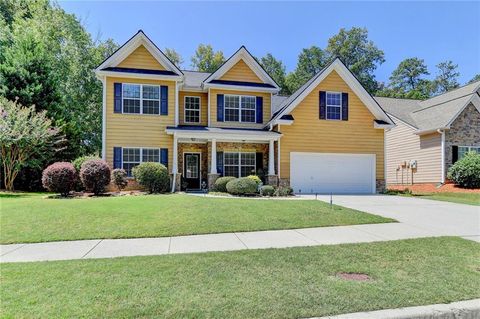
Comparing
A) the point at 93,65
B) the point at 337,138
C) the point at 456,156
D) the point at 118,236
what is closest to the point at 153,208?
the point at 118,236

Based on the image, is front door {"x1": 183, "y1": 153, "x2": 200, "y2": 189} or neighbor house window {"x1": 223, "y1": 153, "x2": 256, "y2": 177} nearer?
neighbor house window {"x1": 223, "y1": 153, "x2": 256, "y2": 177}

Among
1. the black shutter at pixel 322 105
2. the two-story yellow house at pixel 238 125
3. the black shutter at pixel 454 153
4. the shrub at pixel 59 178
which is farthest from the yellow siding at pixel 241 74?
the black shutter at pixel 454 153

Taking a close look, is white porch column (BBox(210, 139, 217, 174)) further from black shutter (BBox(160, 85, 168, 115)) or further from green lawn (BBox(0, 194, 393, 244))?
green lawn (BBox(0, 194, 393, 244))

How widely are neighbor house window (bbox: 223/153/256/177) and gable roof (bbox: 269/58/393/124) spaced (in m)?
2.74

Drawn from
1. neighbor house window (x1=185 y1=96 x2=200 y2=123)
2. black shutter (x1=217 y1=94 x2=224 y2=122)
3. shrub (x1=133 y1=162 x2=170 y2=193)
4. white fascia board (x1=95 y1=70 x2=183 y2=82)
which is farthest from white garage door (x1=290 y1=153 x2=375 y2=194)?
white fascia board (x1=95 y1=70 x2=183 y2=82)

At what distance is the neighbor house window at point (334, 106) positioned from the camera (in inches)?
755

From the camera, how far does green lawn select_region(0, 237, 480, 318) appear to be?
3.66 metres

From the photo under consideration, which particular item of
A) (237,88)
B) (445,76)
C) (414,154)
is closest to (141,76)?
(237,88)

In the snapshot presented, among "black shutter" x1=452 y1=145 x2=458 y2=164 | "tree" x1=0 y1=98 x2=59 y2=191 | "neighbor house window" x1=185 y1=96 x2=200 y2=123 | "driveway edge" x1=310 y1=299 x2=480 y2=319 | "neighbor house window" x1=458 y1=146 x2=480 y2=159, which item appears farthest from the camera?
"neighbor house window" x1=458 y1=146 x2=480 y2=159

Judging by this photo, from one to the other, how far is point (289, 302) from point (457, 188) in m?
20.5

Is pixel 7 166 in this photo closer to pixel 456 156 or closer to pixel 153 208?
pixel 153 208

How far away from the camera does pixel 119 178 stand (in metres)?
16.2

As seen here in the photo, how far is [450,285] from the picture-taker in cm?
448

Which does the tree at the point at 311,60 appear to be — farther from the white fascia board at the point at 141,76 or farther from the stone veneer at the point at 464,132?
the white fascia board at the point at 141,76
